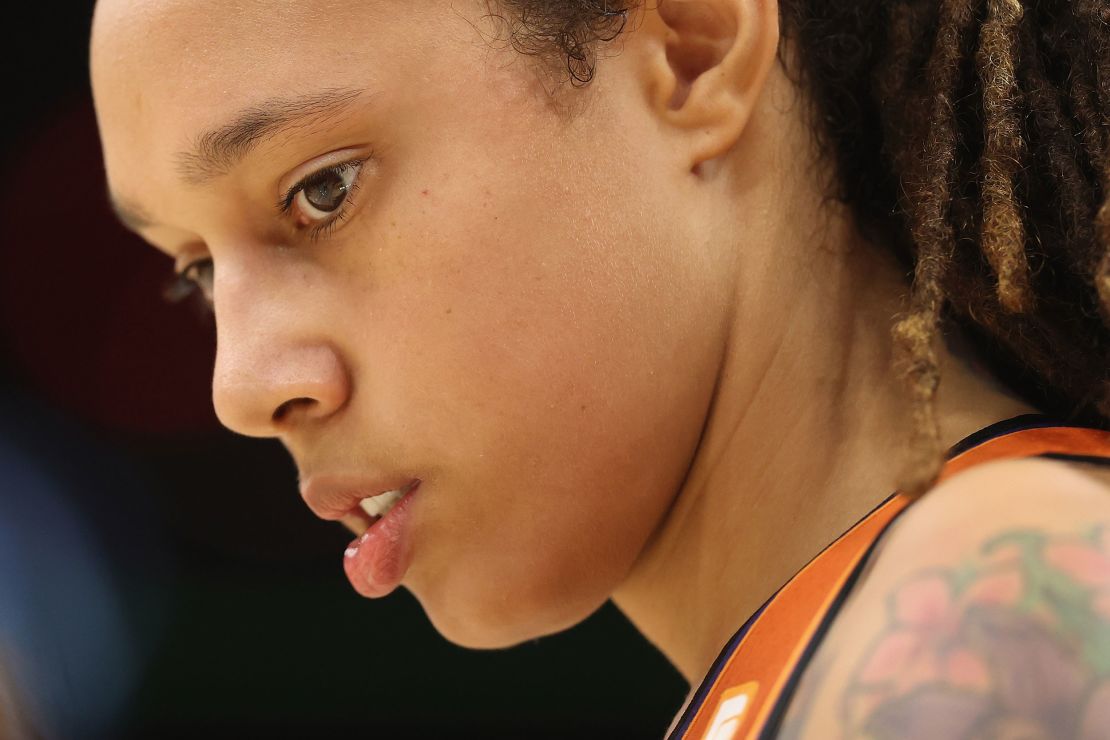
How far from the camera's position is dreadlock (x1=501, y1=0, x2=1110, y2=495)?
3.07ft

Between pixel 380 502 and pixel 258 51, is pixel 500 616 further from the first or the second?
pixel 258 51

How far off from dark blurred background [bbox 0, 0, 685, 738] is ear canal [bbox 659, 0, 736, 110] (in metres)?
1.62

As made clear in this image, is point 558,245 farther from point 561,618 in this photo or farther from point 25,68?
point 25,68

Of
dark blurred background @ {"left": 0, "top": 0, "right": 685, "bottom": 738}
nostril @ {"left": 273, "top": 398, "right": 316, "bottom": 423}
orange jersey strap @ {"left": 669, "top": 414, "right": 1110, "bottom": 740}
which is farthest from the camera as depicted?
dark blurred background @ {"left": 0, "top": 0, "right": 685, "bottom": 738}

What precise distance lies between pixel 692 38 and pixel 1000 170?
0.29 m

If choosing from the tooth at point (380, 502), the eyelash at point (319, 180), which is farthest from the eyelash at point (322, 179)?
the tooth at point (380, 502)

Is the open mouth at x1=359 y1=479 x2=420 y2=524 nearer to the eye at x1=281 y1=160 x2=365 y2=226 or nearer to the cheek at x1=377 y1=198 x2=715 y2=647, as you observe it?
the cheek at x1=377 y1=198 x2=715 y2=647

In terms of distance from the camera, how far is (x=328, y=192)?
1030 millimetres

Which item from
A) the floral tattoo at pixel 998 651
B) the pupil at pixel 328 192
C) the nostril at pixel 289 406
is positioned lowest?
the floral tattoo at pixel 998 651

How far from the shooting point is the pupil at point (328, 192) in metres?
1.03

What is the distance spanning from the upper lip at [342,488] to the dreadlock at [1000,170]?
1.22 ft

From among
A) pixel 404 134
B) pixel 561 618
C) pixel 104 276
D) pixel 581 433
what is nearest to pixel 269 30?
pixel 404 134

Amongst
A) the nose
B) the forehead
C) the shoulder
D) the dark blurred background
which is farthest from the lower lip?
the dark blurred background

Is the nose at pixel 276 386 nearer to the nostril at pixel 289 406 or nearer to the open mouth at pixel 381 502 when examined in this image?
the nostril at pixel 289 406
